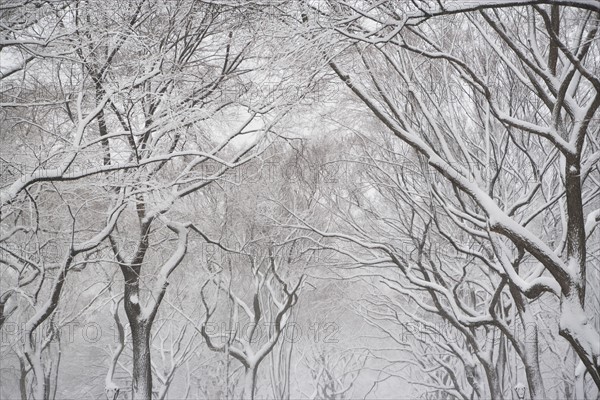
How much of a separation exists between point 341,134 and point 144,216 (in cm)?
460

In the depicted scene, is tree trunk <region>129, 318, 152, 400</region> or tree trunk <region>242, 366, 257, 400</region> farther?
tree trunk <region>242, 366, 257, 400</region>

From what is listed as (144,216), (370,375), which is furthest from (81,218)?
(370,375)

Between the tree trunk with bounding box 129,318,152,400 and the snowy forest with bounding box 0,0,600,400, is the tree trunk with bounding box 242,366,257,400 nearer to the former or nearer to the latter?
the snowy forest with bounding box 0,0,600,400

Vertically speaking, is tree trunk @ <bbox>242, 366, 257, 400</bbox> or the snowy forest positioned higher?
the snowy forest

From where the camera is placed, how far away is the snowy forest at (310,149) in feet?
16.0

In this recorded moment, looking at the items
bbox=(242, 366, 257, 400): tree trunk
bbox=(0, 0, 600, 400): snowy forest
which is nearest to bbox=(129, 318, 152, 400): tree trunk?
bbox=(0, 0, 600, 400): snowy forest

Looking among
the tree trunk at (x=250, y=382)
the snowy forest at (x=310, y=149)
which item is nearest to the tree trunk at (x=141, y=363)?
the snowy forest at (x=310, y=149)

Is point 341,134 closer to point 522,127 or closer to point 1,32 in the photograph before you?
point 522,127

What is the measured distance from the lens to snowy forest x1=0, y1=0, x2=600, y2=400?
489cm

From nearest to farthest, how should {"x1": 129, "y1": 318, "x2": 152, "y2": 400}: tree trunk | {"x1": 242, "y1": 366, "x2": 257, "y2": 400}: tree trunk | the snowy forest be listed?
the snowy forest
{"x1": 129, "y1": 318, "x2": 152, "y2": 400}: tree trunk
{"x1": 242, "y1": 366, "x2": 257, "y2": 400}: tree trunk

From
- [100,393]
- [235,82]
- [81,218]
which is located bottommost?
[100,393]

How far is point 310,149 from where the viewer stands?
1178 cm

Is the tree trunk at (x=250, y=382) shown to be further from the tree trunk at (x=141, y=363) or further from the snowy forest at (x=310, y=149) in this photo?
the tree trunk at (x=141, y=363)

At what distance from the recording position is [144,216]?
8500mm
